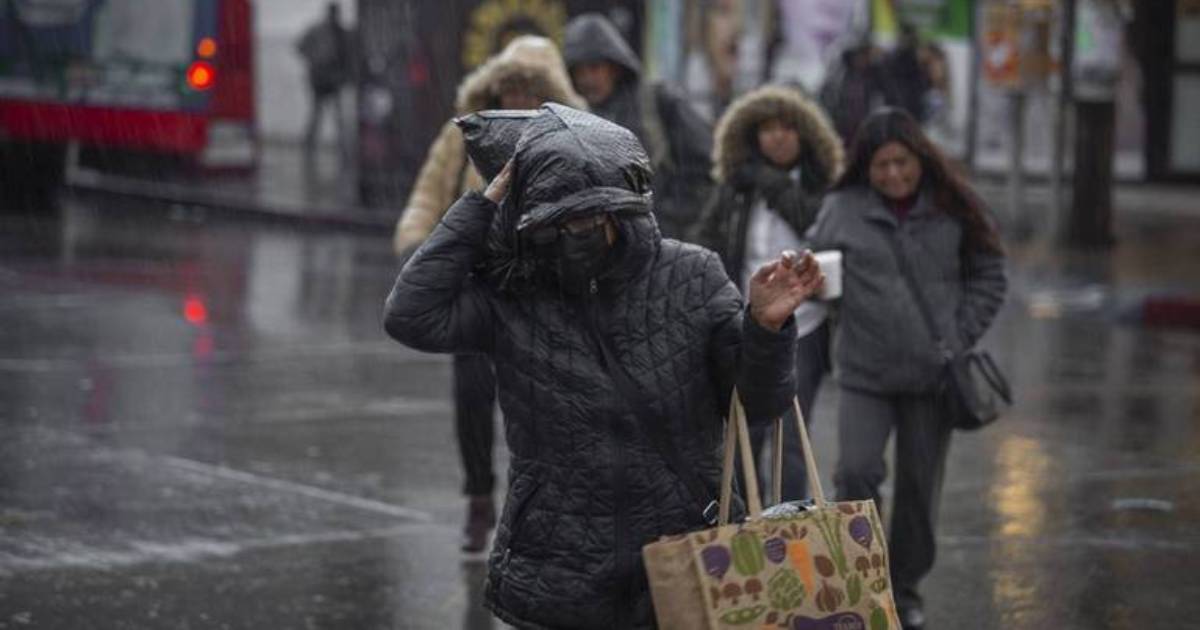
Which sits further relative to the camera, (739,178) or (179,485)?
(179,485)

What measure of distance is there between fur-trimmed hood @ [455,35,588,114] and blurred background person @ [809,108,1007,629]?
106cm

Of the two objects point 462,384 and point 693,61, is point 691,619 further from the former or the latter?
point 693,61

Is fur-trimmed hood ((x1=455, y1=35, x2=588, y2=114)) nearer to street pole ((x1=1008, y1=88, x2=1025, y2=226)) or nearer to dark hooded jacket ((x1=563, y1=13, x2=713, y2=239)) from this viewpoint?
dark hooded jacket ((x1=563, y1=13, x2=713, y2=239))

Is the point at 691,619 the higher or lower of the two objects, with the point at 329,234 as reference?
higher

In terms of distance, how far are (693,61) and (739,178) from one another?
754 inches

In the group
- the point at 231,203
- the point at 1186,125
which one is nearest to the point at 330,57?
the point at 231,203

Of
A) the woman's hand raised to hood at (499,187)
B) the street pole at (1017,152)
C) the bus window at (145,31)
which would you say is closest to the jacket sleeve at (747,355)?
the woman's hand raised to hood at (499,187)

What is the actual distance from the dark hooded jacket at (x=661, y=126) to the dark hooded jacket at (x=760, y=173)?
12.2 inches

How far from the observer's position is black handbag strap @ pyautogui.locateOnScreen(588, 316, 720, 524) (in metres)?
4.59

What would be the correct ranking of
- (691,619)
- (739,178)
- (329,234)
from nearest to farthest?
(691,619) < (739,178) < (329,234)

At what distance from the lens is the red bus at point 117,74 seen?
22.0 m

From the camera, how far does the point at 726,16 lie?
2608 cm

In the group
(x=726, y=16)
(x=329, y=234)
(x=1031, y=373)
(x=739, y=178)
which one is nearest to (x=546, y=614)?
(x=739, y=178)

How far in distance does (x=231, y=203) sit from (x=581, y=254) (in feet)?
62.5
